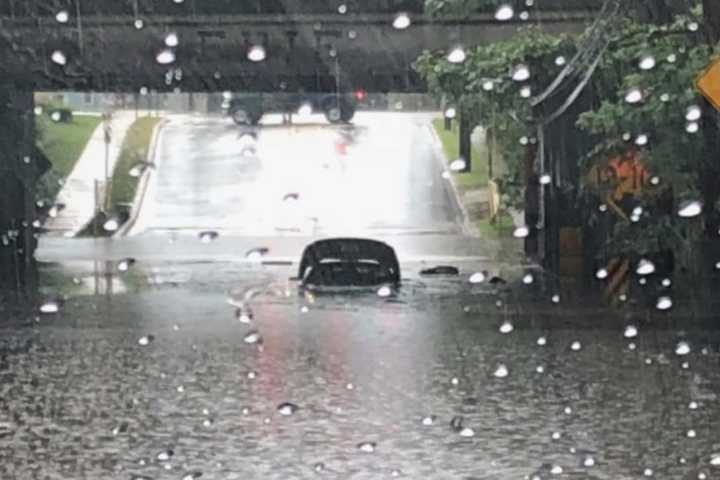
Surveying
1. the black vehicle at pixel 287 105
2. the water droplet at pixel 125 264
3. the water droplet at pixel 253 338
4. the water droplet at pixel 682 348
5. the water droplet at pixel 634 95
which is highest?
the black vehicle at pixel 287 105

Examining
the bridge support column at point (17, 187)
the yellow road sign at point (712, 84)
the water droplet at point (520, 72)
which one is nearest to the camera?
the yellow road sign at point (712, 84)

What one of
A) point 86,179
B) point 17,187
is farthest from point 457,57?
point 86,179

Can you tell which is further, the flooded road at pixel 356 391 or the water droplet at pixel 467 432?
the water droplet at pixel 467 432

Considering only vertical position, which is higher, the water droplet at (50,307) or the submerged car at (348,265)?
the submerged car at (348,265)

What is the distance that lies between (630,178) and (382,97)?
12929 millimetres

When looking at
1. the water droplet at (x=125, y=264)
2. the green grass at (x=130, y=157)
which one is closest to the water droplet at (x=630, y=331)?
the green grass at (x=130, y=157)

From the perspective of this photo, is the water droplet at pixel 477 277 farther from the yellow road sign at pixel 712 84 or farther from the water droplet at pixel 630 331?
the yellow road sign at pixel 712 84

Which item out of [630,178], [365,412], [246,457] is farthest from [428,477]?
[630,178]

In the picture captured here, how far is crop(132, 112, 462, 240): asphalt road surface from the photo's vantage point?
29.5 metres

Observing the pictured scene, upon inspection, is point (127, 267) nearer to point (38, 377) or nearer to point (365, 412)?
point (38, 377)

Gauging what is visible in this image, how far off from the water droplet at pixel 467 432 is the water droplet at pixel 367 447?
2.12 ft

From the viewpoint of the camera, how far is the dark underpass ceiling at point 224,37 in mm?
24625

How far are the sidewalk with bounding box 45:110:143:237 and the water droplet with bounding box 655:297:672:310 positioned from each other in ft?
45.3

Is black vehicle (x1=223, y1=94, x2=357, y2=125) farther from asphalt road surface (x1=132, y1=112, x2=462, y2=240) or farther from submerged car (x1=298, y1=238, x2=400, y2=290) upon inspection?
submerged car (x1=298, y1=238, x2=400, y2=290)
